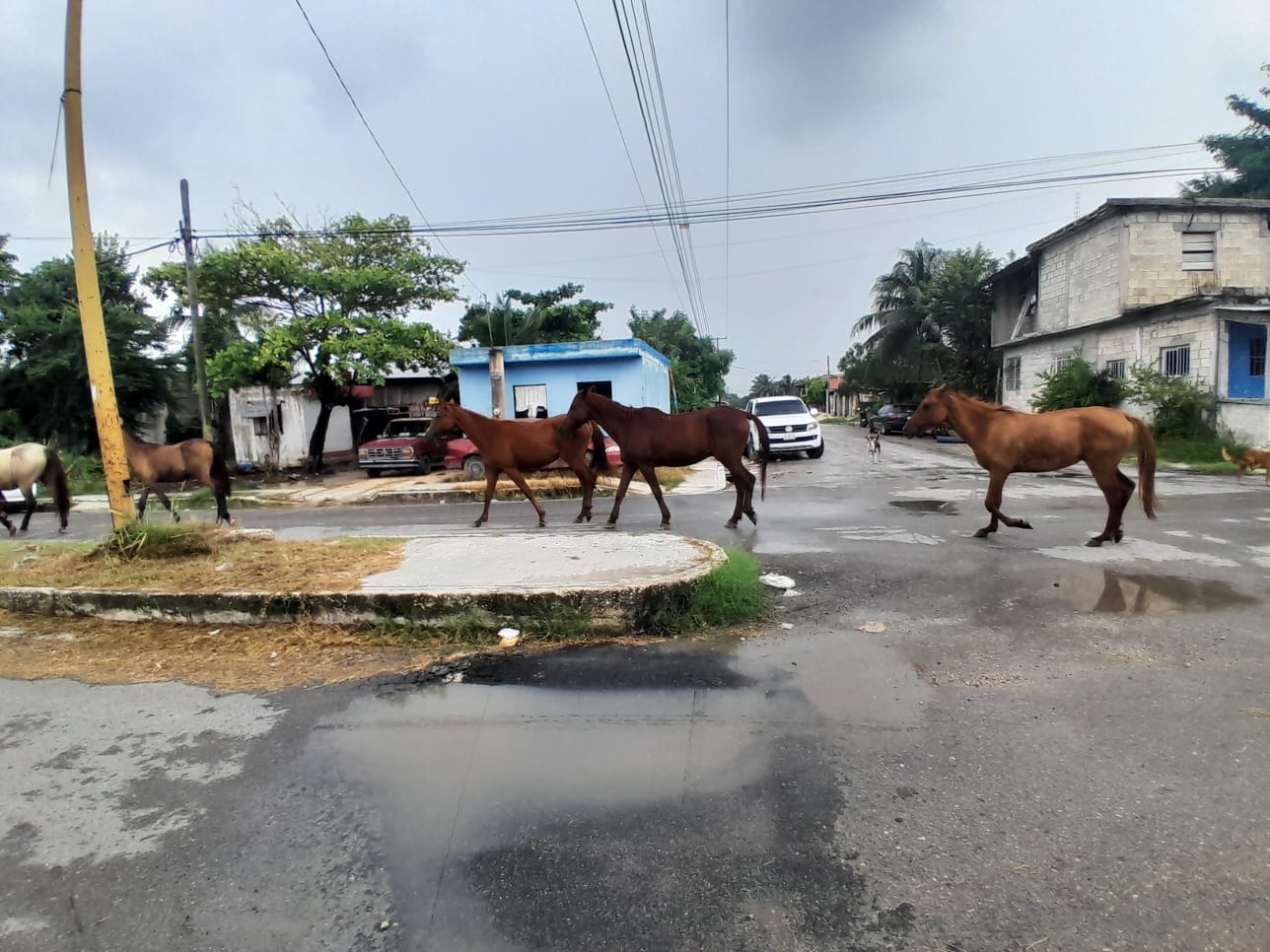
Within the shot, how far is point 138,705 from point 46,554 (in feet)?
14.3

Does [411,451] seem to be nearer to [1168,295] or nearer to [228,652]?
[228,652]

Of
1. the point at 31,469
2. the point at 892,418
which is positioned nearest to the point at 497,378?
the point at 31,469

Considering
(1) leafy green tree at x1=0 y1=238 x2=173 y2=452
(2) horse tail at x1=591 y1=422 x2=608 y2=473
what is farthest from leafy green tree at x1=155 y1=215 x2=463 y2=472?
(2) horse tail at x1=591 y1=422 x2=608 y2=473

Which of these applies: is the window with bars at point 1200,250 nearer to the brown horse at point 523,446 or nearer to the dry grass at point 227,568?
the brown horse at point 523,446

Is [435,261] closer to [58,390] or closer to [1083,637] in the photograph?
[58,390]

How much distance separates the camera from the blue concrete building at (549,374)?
64.3ft

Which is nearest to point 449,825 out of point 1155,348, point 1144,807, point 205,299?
point 1144,807

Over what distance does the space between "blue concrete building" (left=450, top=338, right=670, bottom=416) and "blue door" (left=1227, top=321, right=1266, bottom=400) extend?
50.8 ft

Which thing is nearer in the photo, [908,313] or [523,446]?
[523,446]

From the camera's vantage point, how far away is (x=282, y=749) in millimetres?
3357

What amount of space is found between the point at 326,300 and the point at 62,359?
8.00 m

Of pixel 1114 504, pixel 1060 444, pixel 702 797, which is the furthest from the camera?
pixel 1060 444

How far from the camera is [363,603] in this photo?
4910 millimetres

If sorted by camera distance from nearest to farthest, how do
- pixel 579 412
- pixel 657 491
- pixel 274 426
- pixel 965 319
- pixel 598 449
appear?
pixel 657 491 → pixel 579 412 → pixel 598 449 → pixel 274 426 → pixel 965 319
